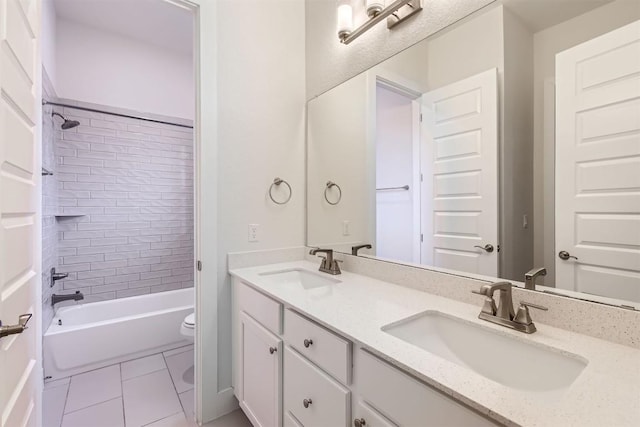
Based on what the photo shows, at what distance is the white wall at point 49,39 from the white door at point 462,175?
103 inches

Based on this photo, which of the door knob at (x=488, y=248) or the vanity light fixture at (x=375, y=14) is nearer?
the door knob at (x=488, y=248)

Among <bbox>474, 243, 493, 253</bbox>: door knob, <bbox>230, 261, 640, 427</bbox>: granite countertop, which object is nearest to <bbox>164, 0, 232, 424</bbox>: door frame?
<bbox>230, 261, 640, 427</bbox>: granite countertop

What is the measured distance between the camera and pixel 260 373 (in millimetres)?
1438

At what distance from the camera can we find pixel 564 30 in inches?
38.7

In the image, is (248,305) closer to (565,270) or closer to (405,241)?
(405,241)

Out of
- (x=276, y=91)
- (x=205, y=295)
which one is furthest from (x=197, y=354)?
(x=276, y=91)

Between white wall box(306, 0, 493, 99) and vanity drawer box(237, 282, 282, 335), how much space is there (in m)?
1.37

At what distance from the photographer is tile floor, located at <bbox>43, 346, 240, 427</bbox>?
1.70 meters

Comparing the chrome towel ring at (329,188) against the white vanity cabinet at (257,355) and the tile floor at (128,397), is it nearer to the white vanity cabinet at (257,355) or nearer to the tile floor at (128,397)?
the white vanity cabinet at (257,355)

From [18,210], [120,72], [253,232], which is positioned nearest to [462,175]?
[253,232]

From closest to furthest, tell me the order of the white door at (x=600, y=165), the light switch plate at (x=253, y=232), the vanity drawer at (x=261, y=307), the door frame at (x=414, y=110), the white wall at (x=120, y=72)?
the white door at (x=600, y=165) → the vanity drawer at (x=261, y=307) → the door frame at (x=414, y=110) → the light switch plate at (x=253, y=232) → the white wall at (x=120, y=72)

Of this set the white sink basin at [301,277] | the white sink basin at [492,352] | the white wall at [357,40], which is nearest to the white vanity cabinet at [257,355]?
the white sink basin at [301,277]

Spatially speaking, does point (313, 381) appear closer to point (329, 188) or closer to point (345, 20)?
point (329, 188)

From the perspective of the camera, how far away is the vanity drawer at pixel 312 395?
95cm
